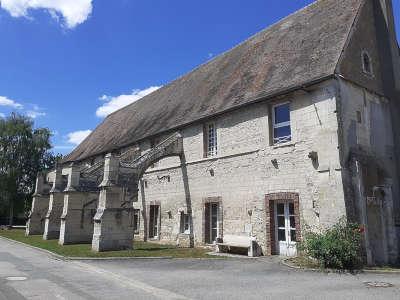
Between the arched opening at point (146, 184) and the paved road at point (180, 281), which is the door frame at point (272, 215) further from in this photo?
the arched opening at point (146, 184)

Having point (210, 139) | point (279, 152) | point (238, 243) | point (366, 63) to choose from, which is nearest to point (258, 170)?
point (279, 152)

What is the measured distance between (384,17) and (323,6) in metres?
2.67

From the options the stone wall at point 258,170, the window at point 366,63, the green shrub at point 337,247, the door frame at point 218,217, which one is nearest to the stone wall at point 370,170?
the stone wall at point 258,170

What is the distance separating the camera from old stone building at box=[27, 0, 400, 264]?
11.9m

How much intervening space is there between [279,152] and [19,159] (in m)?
34.0

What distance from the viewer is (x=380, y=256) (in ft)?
38.6

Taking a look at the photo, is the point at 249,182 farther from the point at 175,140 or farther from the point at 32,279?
the point at 32,279

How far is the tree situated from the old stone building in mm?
21669

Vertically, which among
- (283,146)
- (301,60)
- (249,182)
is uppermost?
(301,60)

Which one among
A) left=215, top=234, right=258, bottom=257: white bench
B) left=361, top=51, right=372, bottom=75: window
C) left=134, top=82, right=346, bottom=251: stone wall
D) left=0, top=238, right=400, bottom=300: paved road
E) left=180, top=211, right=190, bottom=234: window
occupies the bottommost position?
left=0, top=238, right=400, bottom=300: paved road

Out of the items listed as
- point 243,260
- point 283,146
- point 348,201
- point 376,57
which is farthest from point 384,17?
point 243,260

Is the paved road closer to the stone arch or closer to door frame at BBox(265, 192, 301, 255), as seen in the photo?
door frame at BBox(265, 192, 301, 255)

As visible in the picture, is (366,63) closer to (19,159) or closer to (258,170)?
(258,170)

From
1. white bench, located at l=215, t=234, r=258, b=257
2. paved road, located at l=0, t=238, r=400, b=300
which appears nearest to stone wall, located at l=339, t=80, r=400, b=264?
paved road, located at l=0, t=238, r=400, b=300
